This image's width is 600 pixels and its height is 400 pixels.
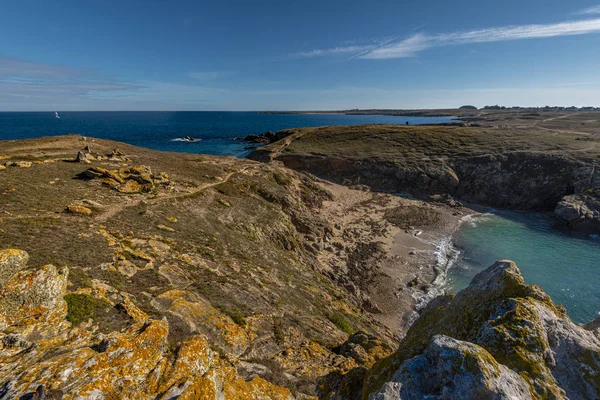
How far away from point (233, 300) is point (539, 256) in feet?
144

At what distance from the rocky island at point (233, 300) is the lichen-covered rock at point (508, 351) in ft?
0.14

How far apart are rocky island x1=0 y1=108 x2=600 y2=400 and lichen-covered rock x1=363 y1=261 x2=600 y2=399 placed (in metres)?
0.04

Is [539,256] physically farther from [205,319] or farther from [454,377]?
[205,319]

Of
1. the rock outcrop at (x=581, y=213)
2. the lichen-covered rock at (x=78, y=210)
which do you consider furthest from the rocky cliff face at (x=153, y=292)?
the rock outcrop at (x=581, y=213)

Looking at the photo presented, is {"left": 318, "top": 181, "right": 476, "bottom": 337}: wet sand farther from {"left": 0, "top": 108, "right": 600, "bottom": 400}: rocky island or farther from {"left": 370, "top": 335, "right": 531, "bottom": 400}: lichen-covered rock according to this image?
{"left": 370, "top": 335, "right": 531, "bottom": 400}: lichen-covered rock

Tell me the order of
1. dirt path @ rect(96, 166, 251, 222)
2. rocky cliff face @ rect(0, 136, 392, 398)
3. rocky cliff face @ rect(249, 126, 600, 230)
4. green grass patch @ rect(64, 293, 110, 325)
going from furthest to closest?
rocky cliff face @ rect(249, 126, 600, 230) < dirt path @ rect(96, 166, 251, 222) < green grass patch @ rect(64, 293, 110, 325) < rocky cliff face @ rect(0, 136, 392, 398)

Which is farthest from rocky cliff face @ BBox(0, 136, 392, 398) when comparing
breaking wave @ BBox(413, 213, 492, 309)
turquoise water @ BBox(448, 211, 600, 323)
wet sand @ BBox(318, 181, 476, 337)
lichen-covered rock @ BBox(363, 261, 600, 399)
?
turquoise water @ BBox(448, 211, 600, 323)

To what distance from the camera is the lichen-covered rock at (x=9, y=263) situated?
10163 mm

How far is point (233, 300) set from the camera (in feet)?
51.6

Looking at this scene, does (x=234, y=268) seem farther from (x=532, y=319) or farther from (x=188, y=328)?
(x=532, y=319)

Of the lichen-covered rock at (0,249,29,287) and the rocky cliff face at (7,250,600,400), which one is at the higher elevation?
the lichen-covered rock at (0,249,29,287)

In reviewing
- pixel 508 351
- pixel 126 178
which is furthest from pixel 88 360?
pixel 126 178

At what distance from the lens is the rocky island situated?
7348 millimetres

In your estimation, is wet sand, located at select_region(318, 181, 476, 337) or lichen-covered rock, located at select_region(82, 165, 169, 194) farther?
wet sand, located at select_region(318, 181, 476, 337)
